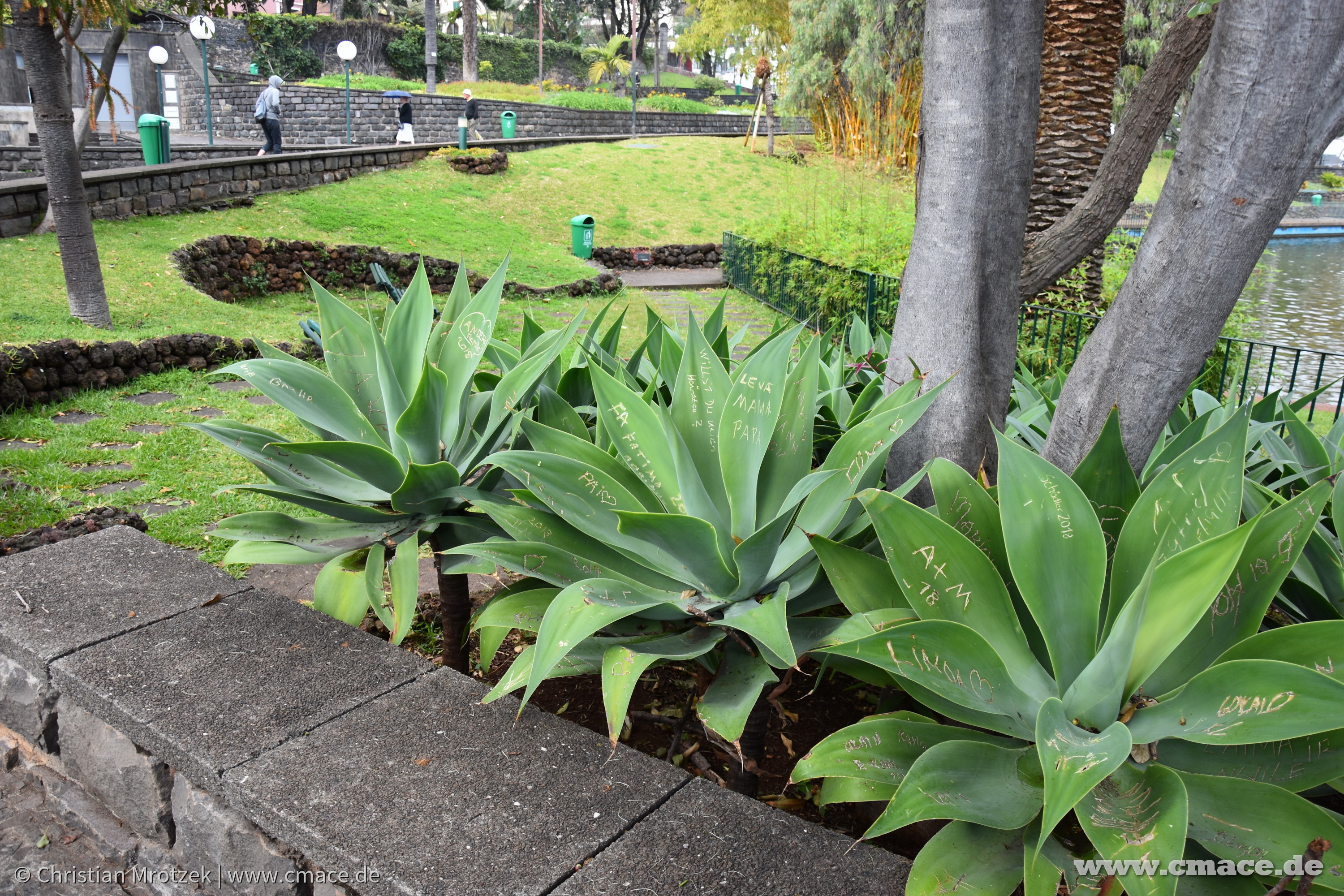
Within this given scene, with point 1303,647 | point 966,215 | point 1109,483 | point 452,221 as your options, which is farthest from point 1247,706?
point 452,221

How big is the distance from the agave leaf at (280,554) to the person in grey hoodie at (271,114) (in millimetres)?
18749

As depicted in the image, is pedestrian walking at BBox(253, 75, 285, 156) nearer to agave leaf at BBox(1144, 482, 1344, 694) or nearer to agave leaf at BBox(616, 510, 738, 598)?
agave leaf at BBox(616, 510, 738, 598)

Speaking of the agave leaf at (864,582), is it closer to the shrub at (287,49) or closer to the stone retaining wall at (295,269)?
the stone retaining wall at (295,269)

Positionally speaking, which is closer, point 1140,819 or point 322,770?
point 1140,819

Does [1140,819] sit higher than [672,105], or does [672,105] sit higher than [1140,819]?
[672,105]

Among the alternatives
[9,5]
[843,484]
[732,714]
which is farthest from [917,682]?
[9,5]

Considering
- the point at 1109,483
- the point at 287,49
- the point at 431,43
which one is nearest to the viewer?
the point at 1109,483

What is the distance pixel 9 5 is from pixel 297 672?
7135 millimetres

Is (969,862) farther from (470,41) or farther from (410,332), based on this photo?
(470,41)

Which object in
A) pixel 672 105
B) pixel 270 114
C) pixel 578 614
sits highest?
pixel 672 105

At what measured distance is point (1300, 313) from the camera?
16.1 m

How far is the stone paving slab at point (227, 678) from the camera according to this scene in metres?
1.59

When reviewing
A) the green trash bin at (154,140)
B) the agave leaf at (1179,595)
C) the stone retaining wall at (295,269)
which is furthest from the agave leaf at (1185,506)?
the green trash bin at (154,140)

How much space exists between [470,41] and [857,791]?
38845 millimetres
